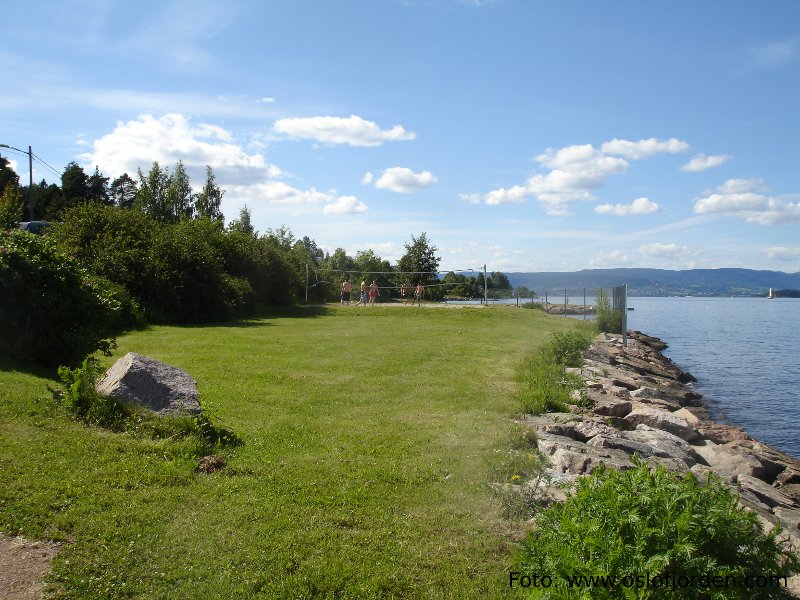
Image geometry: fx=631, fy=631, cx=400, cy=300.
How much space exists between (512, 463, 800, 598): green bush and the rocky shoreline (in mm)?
1997

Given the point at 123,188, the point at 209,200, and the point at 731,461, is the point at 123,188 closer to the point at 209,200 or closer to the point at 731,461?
the point at 209,200

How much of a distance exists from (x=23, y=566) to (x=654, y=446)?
7791 mm

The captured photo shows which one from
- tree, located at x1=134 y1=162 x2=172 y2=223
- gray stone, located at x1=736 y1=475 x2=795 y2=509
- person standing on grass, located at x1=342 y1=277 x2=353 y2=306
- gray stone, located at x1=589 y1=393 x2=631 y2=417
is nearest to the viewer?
gray stone, located at x1=736 y1=475 x2=795 y2=509

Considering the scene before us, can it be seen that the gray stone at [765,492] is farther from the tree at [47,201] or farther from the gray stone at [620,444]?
the tree at [47,201]

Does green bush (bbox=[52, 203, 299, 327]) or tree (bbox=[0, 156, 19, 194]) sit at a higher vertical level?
tree (bbox=[0, 156, 19, 194])

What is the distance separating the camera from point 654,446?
902 centimetres

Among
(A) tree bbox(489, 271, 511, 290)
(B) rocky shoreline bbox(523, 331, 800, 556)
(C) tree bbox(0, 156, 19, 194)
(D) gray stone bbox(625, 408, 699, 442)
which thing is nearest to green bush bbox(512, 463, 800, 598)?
(B) rocky shoreline bbox(523, 331, 800, 556)

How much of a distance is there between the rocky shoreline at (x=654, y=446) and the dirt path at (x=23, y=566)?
4.20 metres

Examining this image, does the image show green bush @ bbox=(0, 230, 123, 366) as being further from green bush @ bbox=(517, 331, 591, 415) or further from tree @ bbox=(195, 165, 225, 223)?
tree @ bbox=(195, 165, 225, 223)

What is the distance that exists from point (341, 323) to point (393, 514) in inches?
732

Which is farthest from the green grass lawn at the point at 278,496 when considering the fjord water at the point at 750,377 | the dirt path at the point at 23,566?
the fjord water at the point at 750,377

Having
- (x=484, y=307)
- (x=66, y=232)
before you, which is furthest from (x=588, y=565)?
(x=484, y=307)

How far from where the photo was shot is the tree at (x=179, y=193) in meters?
62.3

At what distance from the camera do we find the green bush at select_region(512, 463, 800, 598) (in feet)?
11.5
